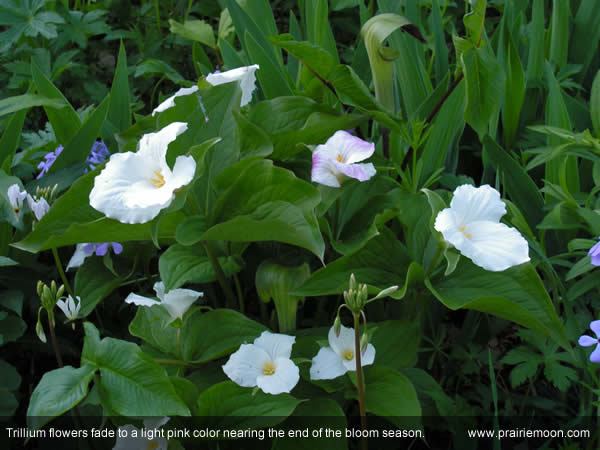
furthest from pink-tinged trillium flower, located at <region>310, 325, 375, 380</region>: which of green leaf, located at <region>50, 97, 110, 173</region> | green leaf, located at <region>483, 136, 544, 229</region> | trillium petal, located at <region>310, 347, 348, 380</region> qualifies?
green leaf, located at <region>50, 97, 110, 173</region>

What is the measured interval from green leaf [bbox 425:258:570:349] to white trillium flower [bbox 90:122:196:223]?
437mm

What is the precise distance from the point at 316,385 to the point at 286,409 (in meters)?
0.12

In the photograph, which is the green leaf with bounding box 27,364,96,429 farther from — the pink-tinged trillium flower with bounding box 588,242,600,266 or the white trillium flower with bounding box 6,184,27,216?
the pink-tinged trillium flower with bounding box 588,242,600,266

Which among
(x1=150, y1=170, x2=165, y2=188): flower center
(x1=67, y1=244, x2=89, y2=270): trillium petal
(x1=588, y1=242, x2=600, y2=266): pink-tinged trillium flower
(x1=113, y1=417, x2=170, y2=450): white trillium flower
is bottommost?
(x1=113, y1=417, x2=170, y2=450): white trillium flower

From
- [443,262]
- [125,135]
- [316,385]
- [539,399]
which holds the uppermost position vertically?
[125,135]

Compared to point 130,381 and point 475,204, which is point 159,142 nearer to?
point 130,381

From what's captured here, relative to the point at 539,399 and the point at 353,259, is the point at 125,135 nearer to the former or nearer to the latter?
the point at 353,259

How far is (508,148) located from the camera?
1965 millimetres

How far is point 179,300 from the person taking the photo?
1.31 metres

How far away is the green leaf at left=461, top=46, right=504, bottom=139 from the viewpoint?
159cm

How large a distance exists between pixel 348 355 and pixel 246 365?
161mm

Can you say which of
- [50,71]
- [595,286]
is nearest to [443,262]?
[595,286]

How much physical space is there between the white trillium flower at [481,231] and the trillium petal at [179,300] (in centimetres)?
40

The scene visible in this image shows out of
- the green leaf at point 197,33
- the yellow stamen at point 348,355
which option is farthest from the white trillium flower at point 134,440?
the green leaf at point 197,33
